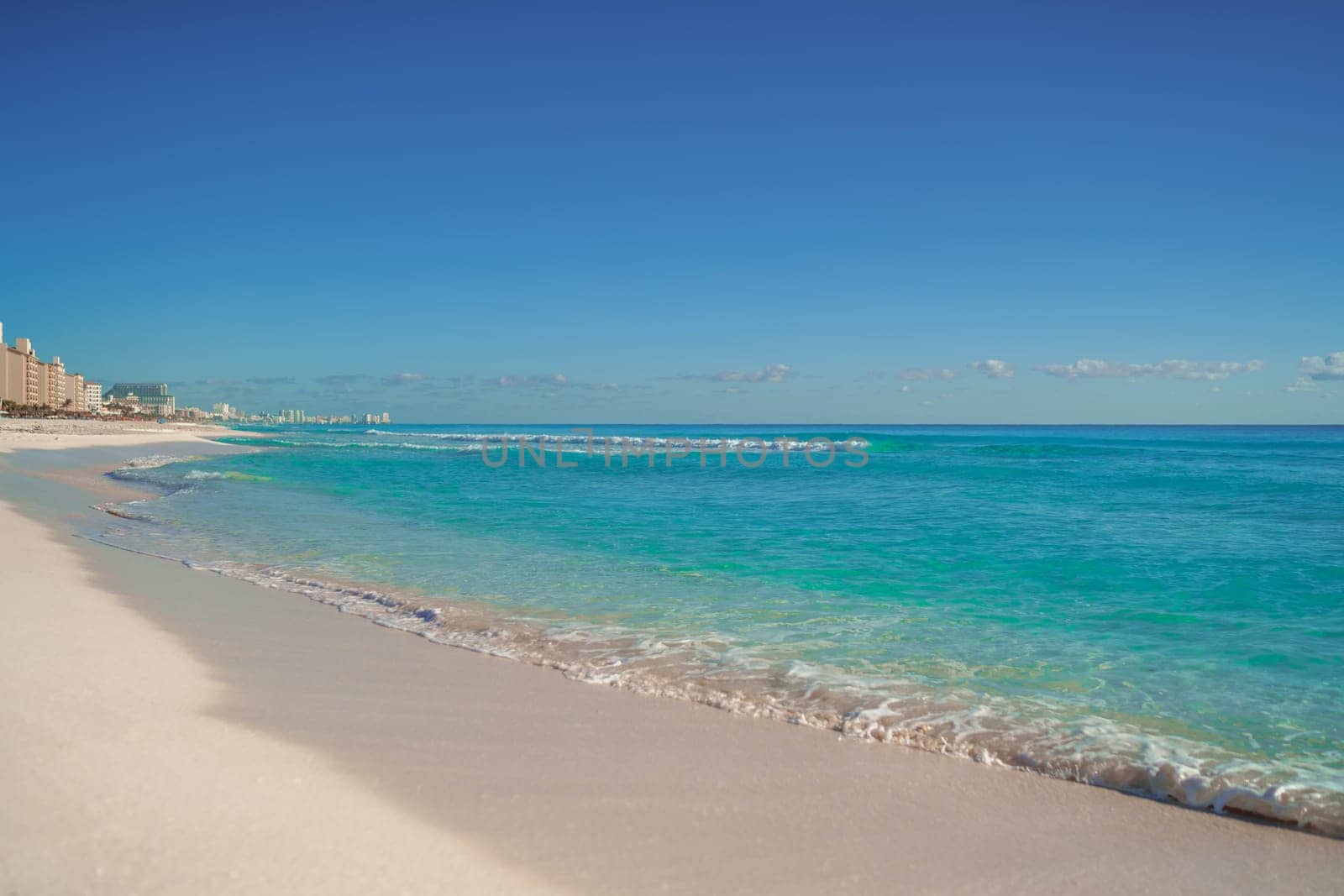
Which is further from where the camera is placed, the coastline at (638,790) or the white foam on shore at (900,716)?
the white foam on shore at (900,716)

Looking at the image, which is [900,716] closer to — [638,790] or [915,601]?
[638,790]

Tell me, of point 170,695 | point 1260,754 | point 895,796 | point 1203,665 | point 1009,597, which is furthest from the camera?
point 1009,597

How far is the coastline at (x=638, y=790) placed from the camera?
3.13 m

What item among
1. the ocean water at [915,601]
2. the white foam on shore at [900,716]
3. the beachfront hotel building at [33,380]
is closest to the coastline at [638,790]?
the white foam on shore at [900,716]

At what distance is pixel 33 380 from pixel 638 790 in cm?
17597

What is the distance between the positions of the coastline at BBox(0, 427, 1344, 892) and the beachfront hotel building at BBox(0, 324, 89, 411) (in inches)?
5461

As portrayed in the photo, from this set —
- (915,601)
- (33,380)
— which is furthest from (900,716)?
(33,380)

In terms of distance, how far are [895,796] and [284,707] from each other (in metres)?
3.69

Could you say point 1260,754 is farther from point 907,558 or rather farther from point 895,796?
point 907,558

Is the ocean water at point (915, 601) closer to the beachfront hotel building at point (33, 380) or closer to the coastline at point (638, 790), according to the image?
the coastline at point (638, 790)

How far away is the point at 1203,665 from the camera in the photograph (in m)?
5.96

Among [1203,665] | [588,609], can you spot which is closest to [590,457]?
[588,609]

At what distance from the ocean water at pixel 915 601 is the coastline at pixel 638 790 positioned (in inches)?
15.4

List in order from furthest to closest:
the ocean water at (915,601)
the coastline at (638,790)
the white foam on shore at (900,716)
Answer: the ocean water at (915,601), the white foam on shore at (900,716), the coastline at (638,790)
